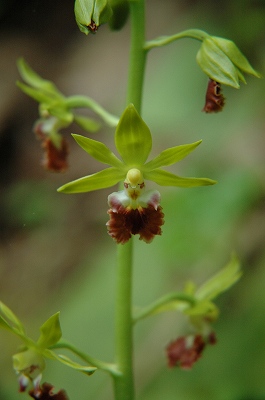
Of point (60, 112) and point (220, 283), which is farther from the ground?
point (60, 112)

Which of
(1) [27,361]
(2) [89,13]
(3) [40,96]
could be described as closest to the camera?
(2) [89,13]

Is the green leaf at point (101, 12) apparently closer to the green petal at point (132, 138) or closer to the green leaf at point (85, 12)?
the green leaf at point (85, 12)

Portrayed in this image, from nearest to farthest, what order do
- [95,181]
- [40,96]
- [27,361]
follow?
[95,181] < [27,361] < [40,96]

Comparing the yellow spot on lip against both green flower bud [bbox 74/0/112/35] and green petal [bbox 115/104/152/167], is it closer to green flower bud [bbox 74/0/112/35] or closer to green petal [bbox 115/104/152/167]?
green petal [bbox 115/104/152/167]

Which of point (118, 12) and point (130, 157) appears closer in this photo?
point (130, 157)

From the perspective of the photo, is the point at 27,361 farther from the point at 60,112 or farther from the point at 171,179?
the point at 60,112

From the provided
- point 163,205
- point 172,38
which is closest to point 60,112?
point 172,38

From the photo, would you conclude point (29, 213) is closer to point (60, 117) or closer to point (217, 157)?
point (217, 157)

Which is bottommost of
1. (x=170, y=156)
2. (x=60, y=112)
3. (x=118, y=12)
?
(x=60, y=112)

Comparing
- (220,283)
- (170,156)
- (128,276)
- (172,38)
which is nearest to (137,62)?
(172,38)
